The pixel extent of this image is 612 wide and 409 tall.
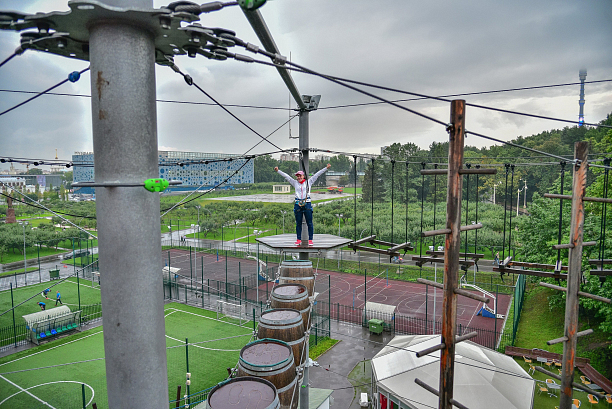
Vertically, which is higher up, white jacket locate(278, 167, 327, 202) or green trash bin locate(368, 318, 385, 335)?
white jacket locate(278, 167, 327, 202)

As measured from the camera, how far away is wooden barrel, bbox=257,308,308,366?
21.9 ft

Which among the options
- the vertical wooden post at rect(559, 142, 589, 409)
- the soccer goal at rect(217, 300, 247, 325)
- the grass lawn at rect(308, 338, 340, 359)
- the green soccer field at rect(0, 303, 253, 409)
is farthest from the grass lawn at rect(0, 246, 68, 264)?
the vertical wooden post at rect(559, 142, 589, 409)

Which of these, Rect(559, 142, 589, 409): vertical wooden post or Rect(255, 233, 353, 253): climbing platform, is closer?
Rect(559, 142, 589, 409): vertical wooden post

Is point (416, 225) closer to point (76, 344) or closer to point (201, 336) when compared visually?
point (201, 336)

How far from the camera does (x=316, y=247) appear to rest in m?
7.48

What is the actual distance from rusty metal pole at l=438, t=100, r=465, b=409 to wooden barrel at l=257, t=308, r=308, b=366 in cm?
295

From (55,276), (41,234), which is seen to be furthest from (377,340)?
(41,234)

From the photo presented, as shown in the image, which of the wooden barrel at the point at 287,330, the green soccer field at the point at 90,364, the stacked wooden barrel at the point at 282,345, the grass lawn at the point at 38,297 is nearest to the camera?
the stacked wooden barrel at the point at 282,345

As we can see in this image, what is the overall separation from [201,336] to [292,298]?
483 inches

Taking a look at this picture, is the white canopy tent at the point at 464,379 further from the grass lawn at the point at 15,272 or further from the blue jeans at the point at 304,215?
the grass lawn at the point at 15,272

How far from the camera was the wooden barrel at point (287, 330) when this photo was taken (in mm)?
6664

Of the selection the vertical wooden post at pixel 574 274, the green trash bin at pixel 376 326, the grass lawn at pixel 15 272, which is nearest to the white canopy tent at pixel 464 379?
the vertical wooden post at pixel 574 274

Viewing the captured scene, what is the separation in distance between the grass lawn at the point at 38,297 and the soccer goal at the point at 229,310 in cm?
850

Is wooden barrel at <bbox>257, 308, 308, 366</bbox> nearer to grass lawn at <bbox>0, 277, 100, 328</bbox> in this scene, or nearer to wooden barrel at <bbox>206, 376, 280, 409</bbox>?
wooden barrel at <bbox>206, 376, 280, 409</bbox>
